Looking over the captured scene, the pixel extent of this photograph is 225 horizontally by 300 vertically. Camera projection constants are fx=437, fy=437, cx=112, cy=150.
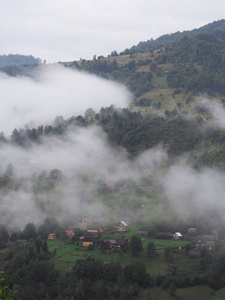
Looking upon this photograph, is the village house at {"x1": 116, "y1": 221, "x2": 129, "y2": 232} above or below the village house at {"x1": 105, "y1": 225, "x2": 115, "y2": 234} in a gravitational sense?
above

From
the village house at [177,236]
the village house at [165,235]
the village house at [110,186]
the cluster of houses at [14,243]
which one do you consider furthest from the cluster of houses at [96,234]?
the village house at [110,186]

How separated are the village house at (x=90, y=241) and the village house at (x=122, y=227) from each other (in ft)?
20.7

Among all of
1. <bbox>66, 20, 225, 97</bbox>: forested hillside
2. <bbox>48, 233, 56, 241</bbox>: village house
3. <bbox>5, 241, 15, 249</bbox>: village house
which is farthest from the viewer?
<bbox>66, 20, 225, 97</bbox>: forested hillside

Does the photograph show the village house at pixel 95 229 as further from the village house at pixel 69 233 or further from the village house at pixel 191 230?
the village house at pixel 191 230

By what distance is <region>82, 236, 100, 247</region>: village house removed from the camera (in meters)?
61.4

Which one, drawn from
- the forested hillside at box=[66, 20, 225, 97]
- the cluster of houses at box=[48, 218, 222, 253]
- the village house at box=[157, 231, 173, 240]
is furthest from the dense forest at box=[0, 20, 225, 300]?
the cluster of houses at box=[48, 218, 222, 253]

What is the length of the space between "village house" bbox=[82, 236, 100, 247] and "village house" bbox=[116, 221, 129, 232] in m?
6.31

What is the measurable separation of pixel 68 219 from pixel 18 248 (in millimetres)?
16648

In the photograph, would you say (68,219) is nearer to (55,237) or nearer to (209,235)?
(55,237)

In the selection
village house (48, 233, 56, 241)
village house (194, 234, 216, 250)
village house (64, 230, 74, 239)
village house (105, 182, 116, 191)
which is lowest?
village house (48, 233, 56, 241)

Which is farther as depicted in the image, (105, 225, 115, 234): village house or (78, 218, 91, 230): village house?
(78, 218, 91, 230): village house

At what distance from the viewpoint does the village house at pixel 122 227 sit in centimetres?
6725

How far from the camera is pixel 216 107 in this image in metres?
117

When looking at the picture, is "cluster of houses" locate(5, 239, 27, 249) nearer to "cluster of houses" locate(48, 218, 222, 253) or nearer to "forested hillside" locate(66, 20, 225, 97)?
"cluster of houses" locate(48, 218, 222, 253)
